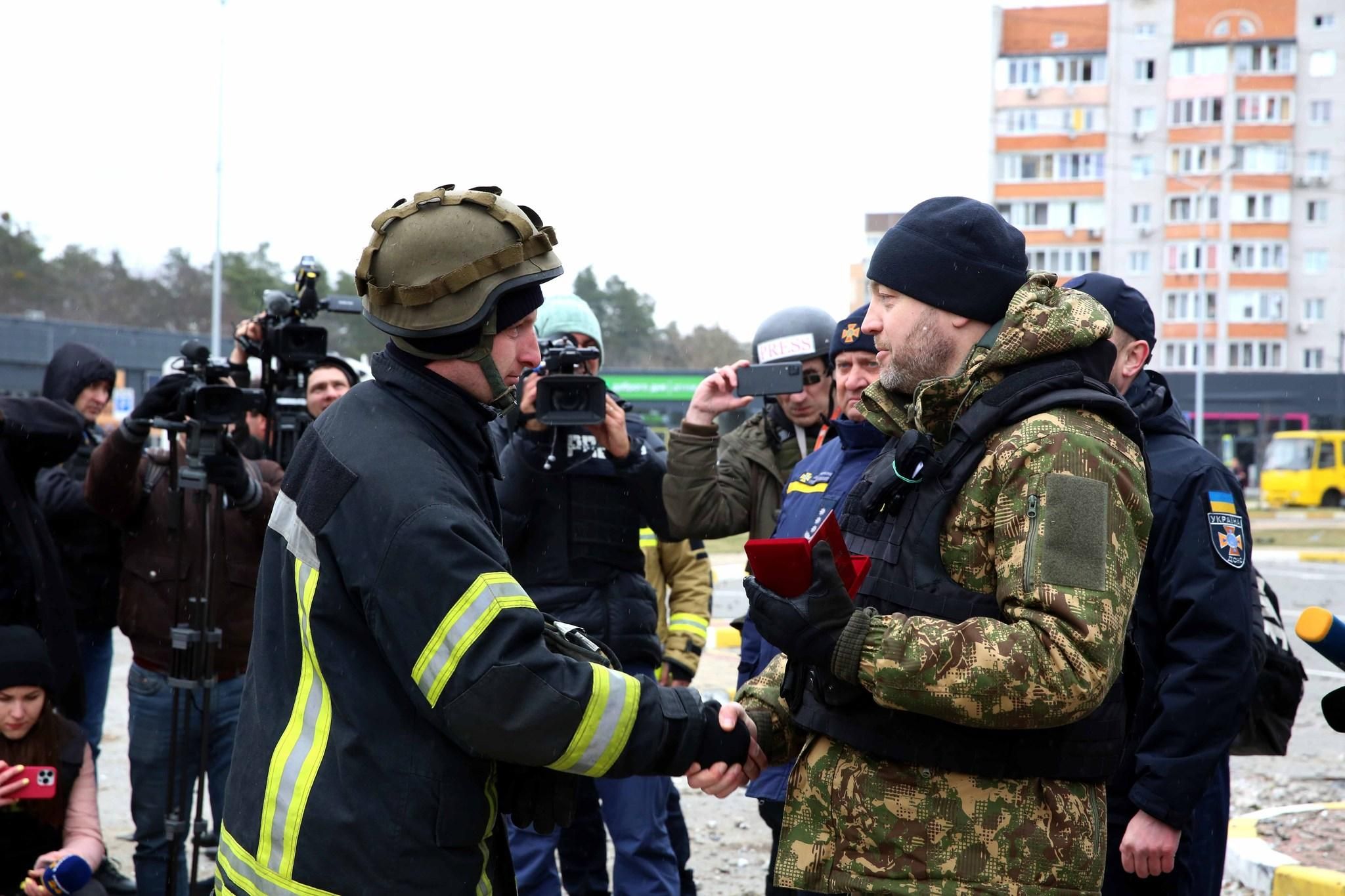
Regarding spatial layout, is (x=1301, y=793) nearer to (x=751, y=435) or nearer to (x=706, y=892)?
(x=706, y=892)

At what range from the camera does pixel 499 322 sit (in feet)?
9.04

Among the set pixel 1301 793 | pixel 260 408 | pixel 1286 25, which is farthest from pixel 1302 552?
pixel 1286 25

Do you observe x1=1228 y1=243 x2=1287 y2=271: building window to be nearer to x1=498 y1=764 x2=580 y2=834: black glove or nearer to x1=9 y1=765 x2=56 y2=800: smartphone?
x1=9 y1=765 x2=56 y2=800: smartphone

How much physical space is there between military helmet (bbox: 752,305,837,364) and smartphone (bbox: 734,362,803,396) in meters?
0.21

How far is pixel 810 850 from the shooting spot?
99.7 inches

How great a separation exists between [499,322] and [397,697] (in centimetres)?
82

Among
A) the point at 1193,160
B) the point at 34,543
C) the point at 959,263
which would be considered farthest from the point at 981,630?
the point at 1193,160

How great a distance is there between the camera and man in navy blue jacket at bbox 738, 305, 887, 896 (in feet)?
12.3

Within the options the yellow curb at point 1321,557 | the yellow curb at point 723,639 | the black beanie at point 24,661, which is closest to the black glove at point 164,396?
the black beanie at point 24,661

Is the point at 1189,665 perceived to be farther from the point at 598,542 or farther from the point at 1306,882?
the point at 1306,882

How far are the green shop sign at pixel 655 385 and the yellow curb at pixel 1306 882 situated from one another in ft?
135

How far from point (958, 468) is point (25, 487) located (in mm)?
3924

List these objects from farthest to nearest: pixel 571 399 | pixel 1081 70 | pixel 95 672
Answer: pixel 1081 70 < pixel 95 672 < pixel 571 399

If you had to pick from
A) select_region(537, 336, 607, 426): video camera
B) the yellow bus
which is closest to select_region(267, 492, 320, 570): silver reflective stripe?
select_region(537, 336, 607, 426): video camera
